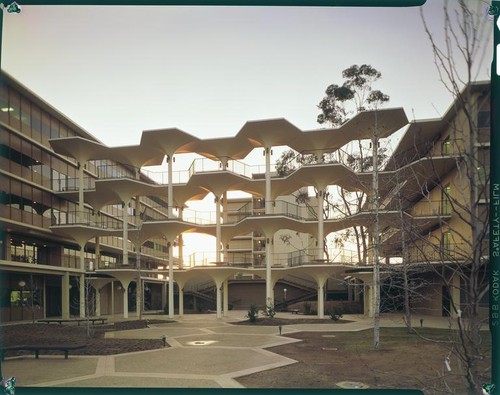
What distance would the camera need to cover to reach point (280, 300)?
45.2m

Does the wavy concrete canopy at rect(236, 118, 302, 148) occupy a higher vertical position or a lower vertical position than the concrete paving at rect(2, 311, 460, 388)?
higher

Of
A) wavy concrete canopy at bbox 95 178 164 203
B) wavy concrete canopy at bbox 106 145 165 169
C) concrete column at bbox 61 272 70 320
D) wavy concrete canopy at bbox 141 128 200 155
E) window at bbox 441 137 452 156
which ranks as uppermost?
wavy concrete canopy at bbox 141 128 200 155

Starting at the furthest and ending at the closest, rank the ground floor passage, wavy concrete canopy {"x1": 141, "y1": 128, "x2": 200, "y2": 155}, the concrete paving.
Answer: wavy concrete canopy {"x1": 141, "y1": 128, "x2": 200, "y2": 155}
the ground floor passage
the concrete paving

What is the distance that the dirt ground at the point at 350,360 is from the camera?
26.0ft

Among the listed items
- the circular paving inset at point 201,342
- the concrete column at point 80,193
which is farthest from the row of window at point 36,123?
the circular paving inset at point 201,342

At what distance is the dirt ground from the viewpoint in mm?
7922

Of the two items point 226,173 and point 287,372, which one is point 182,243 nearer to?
point 226,173

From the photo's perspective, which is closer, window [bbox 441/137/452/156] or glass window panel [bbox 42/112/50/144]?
window [bbox 441/137/452/156]

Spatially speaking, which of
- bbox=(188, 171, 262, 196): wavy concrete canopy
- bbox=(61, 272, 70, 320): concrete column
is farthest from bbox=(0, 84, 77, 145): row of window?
bbox=(188, 171, 262, 196): wavy concrete canopy

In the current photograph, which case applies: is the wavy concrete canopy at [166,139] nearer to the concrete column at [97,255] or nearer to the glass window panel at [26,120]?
the glass window panel at [26,120]

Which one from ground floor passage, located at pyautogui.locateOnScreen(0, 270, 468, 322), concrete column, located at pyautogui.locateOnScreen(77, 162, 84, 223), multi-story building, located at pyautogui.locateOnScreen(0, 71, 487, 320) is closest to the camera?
ground floor passage, located at pyautogui.locateOnScreen(0, 270, 468, 322)

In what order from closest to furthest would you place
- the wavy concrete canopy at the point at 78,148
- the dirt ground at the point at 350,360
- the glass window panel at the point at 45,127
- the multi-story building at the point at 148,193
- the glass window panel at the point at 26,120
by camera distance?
the dirt ground at the point at 350,360
the glass window panel at the point at 26,120
the multi-story building at the point at 148,193
the glass window panel at the point at 45,127
the wavy concrete canopy at the point at 78,148

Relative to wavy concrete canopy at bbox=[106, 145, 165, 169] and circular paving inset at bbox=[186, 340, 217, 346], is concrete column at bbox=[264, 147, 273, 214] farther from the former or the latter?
circular paving inset at bbox=[186, 340, 217, 346]

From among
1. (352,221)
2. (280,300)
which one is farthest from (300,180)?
(280,300)
